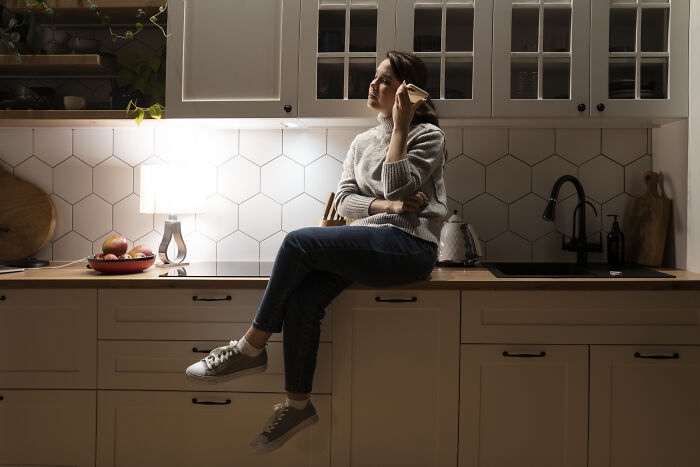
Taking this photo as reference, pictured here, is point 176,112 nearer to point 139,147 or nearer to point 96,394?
point 139,147

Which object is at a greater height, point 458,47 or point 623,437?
point 458,47

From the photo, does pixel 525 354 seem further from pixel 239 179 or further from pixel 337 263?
pixel 239 179

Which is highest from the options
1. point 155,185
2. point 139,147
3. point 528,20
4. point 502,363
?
point 528,20

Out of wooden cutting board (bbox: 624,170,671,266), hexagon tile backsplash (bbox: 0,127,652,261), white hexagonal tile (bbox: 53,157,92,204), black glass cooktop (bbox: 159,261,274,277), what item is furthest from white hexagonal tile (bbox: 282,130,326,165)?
wooden cutting board (bbox: 624,170,671,266)

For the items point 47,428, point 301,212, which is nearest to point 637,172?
point 301,212

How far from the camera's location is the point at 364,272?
183 centimetres

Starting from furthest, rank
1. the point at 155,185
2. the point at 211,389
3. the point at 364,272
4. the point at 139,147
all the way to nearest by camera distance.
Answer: the point at 139,147, the point at 155,185, the point at 211,389, the point at 364,272

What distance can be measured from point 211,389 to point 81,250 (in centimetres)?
108

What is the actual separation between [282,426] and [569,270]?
131 cm

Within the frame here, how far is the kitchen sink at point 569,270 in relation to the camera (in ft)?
6.75

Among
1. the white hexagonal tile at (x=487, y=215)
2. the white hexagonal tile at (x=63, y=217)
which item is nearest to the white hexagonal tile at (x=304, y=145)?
the white hexagonal tile at (x=487, y=215)

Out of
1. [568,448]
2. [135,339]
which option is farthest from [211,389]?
[568,448]

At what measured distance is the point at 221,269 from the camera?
7.23 feet

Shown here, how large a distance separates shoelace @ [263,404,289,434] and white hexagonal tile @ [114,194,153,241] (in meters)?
Result: 1.17
